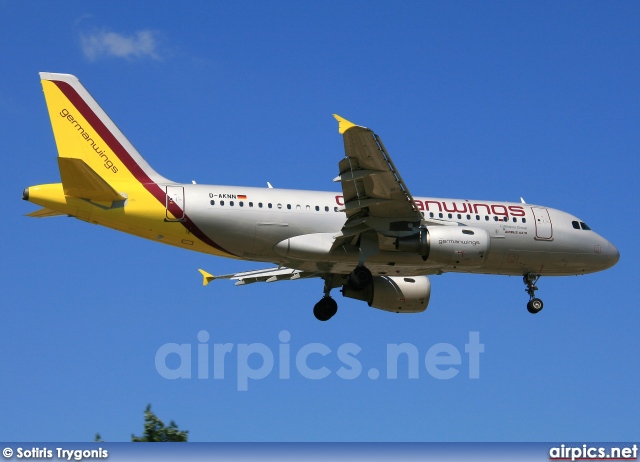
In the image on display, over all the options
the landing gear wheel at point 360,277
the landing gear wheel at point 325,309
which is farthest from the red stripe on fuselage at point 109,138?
the landing gear wheel at point 325,309

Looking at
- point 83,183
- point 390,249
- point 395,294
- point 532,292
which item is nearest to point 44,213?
point 83,183

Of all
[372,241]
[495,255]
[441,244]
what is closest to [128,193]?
[372,241]

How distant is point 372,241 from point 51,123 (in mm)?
10388

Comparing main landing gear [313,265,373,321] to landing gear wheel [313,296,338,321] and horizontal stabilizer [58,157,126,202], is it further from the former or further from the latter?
horizontal stabilizer [58,157,126,202]

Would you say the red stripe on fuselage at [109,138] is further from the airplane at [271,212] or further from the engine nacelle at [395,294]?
the engine nacelle at [395,294]

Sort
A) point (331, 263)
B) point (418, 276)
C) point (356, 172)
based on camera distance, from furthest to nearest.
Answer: point (418, 276)
point (331, 263)
point (356, 172)

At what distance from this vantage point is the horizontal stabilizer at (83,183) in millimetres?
29077

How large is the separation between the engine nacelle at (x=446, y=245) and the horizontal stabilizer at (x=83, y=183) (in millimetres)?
8804

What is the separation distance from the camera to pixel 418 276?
35.8 m

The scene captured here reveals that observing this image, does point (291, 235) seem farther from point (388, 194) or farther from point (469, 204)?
point (469, 204)

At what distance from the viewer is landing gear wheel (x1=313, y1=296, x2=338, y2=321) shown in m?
35.5

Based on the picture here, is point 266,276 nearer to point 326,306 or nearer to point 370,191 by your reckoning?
point 326,306

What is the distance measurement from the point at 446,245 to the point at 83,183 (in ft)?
35.8

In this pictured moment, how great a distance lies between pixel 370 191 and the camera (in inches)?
1196
